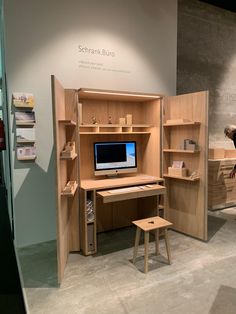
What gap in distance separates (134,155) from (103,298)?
1965mm

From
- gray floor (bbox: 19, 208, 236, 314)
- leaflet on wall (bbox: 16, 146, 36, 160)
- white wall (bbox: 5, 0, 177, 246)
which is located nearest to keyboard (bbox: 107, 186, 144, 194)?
gray floor (bbox: 19, 208, 236, 314)

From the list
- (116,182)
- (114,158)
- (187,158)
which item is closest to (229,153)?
(187,158)

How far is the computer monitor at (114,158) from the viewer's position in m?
3.42

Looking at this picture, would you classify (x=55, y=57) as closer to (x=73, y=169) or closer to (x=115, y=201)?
(x=73, y=169)

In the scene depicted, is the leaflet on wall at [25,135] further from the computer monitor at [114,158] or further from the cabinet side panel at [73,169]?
the computer monitor at [114,158]

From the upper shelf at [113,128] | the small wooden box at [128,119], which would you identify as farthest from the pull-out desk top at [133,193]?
the small wooden box at [128,119]

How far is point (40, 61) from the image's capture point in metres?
3.23

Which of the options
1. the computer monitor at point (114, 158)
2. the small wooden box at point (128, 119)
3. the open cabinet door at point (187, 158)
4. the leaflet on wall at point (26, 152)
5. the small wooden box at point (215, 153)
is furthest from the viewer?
the small wooden box at point (215, 153)

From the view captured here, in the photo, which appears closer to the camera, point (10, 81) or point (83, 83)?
point (10, 81)

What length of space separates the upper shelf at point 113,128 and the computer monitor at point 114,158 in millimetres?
167

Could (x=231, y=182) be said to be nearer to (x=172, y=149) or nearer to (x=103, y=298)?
(x=172, y=149)

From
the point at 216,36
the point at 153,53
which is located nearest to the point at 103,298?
the point at 153,53

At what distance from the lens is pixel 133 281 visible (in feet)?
8.14

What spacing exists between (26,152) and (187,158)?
2134 mm
